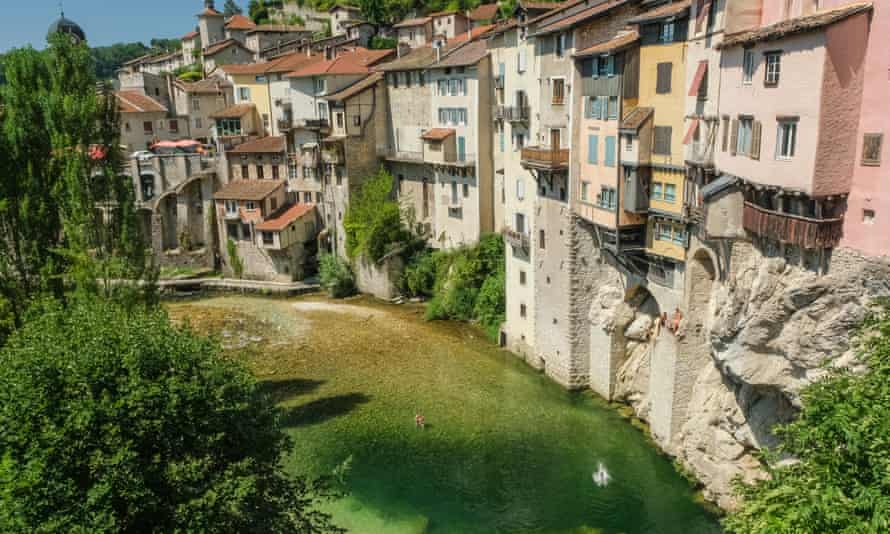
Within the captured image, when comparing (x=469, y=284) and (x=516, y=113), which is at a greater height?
(x=516, y=113)

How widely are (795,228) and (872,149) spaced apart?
9.08ft

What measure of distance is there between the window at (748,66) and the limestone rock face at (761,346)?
5325 millimetres

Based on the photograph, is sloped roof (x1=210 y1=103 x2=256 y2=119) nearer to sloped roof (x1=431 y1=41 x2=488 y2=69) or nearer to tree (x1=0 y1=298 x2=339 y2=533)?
sloped roof (x1=431 y1=41 x2=488 y2=69)

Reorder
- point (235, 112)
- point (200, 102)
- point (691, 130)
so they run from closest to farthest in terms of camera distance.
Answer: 1. point (691, 130)
2. point (235, 112)
3. point (200, 102)

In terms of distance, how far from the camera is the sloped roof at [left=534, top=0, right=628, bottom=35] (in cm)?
2956

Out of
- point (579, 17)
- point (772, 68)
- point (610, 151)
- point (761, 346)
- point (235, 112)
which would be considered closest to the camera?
point (772, 68)

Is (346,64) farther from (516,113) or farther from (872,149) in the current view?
(872,149)

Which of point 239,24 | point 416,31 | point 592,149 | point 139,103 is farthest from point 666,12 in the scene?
point 239,24

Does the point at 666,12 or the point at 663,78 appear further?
the point at 663,78

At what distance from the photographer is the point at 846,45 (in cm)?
1680

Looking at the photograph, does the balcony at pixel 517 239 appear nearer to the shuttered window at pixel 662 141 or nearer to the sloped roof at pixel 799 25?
the shuttered window at pixel 662 141

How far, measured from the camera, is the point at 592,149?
99.1ft

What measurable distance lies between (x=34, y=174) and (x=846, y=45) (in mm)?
28512

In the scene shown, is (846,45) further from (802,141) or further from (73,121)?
(73,121)
